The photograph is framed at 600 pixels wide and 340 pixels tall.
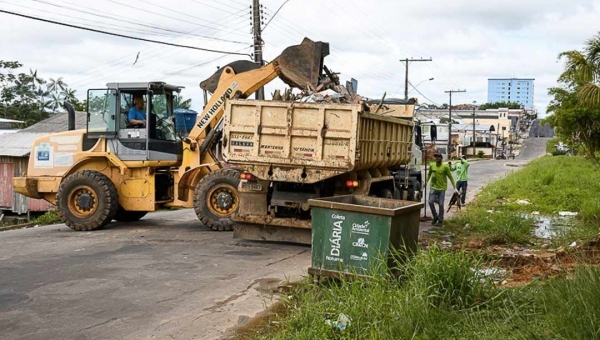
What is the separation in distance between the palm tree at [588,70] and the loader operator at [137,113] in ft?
38.4

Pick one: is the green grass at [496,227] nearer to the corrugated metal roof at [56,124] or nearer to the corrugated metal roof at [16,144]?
the corrugated metal roof at [16,144]

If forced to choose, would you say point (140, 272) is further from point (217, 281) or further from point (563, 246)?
point (563, 246)

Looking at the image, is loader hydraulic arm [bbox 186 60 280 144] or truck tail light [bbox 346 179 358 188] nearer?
truck tail light [bbox 346 179 358 188]

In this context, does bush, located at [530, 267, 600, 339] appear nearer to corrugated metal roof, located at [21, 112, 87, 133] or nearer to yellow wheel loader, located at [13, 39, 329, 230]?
yellow wheel loader, located at [13, 39, 329, 230]

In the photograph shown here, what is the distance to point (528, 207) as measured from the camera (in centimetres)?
2009

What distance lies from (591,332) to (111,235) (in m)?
10.8

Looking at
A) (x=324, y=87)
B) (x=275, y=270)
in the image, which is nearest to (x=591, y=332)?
(x=275, y=270)

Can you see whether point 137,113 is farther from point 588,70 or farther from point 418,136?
point 588,70

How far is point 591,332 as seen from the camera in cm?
462

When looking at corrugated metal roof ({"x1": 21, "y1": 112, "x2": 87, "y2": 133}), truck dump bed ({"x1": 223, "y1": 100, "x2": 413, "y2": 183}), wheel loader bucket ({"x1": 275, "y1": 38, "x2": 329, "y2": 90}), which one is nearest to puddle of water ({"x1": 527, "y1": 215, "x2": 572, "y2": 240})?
truck dump bed ({"x1": 223, "y1": 100, "x2": 413, "y2": 183})

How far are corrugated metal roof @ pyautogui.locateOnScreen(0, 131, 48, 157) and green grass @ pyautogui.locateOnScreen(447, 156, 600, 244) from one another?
17326 millimetres

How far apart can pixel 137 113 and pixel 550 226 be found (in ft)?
30.7

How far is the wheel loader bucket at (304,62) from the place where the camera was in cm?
1353

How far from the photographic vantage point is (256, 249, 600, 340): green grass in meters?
5.13
